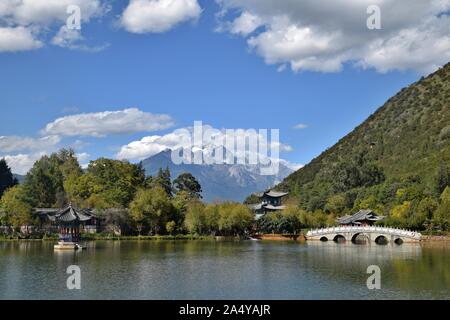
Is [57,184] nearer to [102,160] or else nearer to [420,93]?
[102,160]

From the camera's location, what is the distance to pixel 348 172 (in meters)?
97.6

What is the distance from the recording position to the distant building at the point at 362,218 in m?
75.1

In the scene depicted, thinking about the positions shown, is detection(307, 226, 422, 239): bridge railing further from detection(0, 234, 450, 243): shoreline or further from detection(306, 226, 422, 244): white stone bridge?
detection(0, 234, 450, 243): shoreline

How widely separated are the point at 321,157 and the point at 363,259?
10381cm

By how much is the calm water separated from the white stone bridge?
18.0 meters

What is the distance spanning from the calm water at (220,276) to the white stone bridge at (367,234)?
59.1 ft

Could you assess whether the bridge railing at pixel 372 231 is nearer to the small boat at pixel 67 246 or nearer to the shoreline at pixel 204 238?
the shoreline at pixel 204 238

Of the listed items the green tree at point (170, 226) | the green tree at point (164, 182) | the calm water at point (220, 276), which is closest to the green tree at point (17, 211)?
the green tree at point (170, 226)

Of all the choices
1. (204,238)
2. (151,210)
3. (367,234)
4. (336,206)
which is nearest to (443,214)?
(367,234)

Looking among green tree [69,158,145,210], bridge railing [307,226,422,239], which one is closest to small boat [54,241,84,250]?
green tree [69,158,145,210]

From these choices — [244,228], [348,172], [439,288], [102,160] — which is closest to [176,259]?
[439,288]

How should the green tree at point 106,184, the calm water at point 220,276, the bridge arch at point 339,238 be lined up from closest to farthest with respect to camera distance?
the calm water at point 220,276 → the bridge arch at point 339,238 → the green tree at point 106,184
